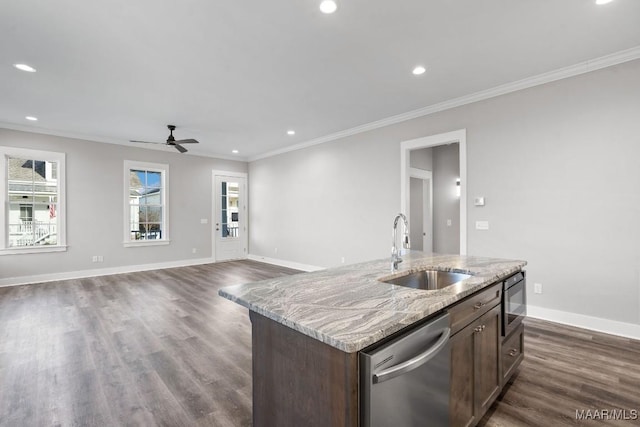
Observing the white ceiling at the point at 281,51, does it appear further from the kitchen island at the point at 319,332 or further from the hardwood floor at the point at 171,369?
the hardwood floor at the point at 171,369

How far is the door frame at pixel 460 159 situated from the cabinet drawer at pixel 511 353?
1.88 metres

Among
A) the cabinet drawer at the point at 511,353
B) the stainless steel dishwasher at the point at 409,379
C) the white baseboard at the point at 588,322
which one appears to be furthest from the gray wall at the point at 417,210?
the stainless steel dishwasher at the point at 409,379

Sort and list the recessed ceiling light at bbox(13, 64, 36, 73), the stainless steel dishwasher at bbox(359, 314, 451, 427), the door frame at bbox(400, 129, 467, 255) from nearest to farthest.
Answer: the stainless steel dishwasher at bbox(359, 314, 451, 427) < the recessed ceiling light at bbox(13, 64, 36, 73) < the door frame at bbox(400, 129, 467, 255)

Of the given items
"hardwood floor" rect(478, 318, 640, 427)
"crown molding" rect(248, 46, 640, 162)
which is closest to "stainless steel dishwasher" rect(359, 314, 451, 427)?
"hardwood floor" rect(478, 318, 640, 427)

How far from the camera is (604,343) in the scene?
9.66 ft

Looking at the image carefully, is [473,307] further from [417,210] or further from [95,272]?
[95,272]

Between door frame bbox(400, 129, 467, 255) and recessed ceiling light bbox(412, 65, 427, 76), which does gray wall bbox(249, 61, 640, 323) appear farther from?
recessed ceiling light bbox(412, 65, 427, 76)

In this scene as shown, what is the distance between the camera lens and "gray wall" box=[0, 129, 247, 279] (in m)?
5.74

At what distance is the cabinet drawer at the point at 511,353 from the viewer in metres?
2.08

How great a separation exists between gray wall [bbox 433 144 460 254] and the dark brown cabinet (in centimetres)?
442

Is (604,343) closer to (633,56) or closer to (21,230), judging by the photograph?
(633,56)

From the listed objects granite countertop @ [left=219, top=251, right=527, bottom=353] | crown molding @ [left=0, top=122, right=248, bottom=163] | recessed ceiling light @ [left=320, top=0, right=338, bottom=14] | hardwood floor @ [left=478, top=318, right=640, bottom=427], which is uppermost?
recessed ceiling light @ [left=320, top=0, right=338, bottom=14]

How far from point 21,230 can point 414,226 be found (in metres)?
7.53

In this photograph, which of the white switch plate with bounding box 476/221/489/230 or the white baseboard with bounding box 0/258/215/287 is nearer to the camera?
the white switch plate with bounding box 476/221/489/230
